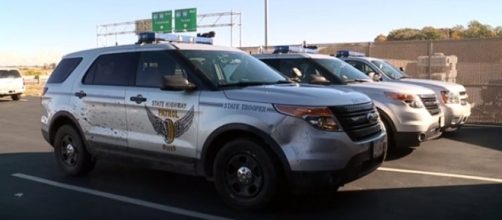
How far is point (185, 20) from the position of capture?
43.1 meters

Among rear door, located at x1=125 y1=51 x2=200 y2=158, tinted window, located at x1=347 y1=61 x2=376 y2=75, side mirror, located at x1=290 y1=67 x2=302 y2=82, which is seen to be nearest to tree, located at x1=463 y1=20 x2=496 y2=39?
tinted window, located at x1=347 y1=61 x2=376 y2=75

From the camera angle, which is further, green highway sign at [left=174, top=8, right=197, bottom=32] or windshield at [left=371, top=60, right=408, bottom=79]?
green highway sign at [left=174, top=8, right=197, bottom=32]

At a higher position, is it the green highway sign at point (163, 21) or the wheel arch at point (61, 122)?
the green highway sign at point (163, 21)

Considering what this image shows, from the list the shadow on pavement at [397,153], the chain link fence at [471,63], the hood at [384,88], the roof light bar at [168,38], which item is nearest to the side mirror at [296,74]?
the hood at [384,88]

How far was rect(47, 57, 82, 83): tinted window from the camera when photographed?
7691 mm

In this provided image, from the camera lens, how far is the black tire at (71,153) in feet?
24.5

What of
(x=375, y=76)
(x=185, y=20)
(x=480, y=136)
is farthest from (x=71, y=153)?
(x=185, y=20)

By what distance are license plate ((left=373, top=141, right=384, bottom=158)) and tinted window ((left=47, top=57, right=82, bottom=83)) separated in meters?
4.15

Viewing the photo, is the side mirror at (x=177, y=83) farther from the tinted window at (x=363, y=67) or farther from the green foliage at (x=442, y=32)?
the green foliage at (x=442, y=32)

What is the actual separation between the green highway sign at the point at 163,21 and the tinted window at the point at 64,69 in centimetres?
3641

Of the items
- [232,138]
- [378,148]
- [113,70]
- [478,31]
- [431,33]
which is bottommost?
[378,148]

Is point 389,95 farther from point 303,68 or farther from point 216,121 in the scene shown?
point 216,121

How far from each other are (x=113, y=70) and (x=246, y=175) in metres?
2.46

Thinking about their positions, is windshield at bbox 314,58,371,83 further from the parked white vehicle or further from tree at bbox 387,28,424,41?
tree at bbox 387,28,424,41
